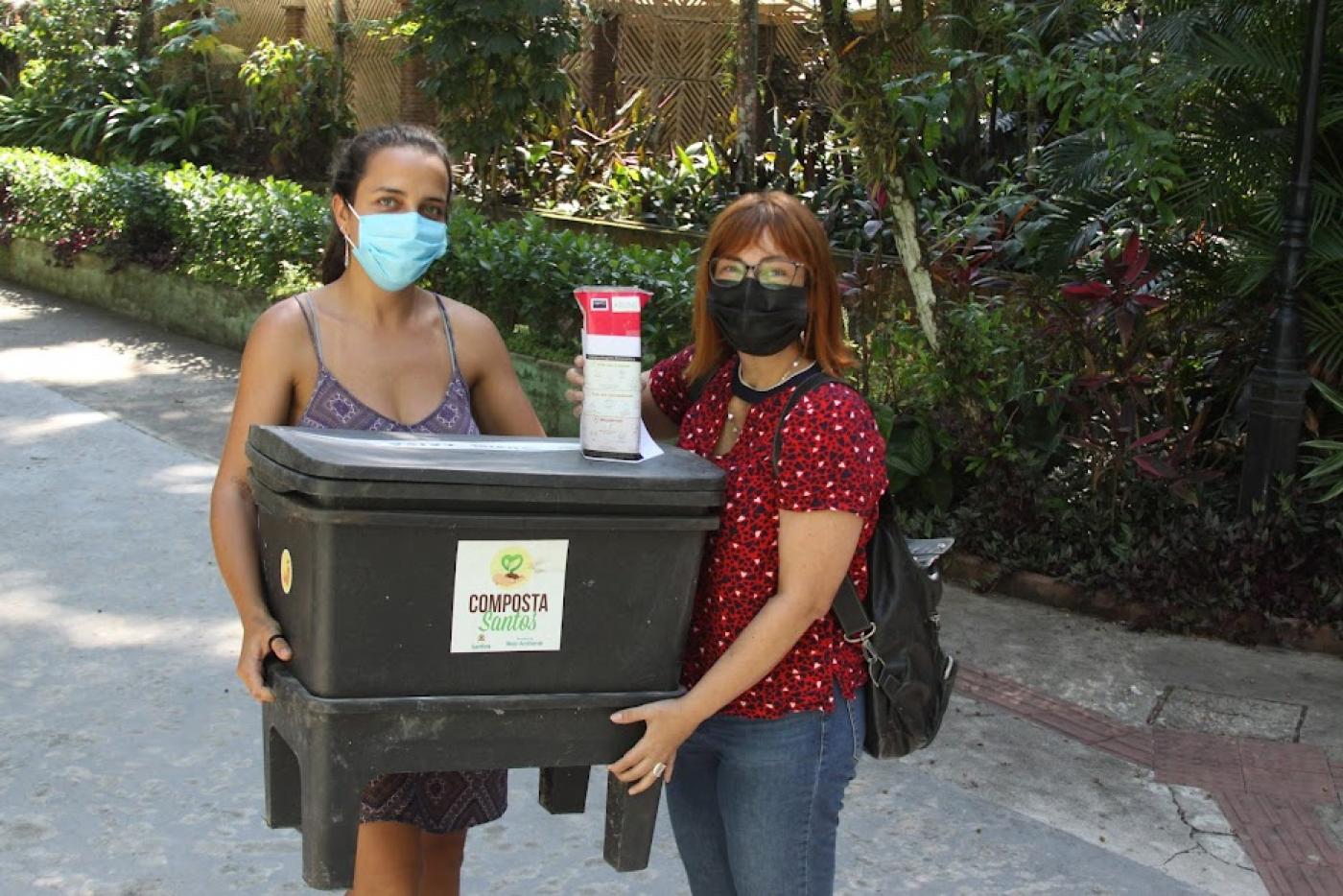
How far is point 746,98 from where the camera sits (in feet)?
33.7

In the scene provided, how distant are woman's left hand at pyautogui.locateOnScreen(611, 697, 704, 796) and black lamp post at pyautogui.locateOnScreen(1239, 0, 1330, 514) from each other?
161 inches

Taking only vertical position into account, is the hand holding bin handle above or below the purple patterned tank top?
above

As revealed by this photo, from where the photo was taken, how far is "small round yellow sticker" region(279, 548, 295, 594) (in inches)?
88.0

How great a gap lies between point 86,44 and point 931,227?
11.9 meters

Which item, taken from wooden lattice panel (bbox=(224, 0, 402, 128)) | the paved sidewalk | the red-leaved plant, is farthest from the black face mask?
wooden lattice panel (bbox=(224, 0, 402, 128))

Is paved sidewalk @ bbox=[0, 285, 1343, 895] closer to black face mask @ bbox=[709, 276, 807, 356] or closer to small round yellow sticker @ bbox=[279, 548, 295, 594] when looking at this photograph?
small round yellow sticker @ bbox=[279, 548, 295, 594]

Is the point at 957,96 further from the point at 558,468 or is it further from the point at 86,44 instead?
the point at 86,44

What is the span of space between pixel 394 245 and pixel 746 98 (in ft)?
26.0

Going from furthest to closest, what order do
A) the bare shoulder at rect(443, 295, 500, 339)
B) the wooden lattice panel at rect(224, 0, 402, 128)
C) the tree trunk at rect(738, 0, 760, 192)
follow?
the wooden lattice panel at rect(224, 0, 402, 128), the tree trunk at rect(738, 0, 760, 192), the bare shoulder at rect(443, 295, 500, 339)

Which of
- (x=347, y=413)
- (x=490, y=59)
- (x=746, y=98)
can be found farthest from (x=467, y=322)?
(x=746, y=98)

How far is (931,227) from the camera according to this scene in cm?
686

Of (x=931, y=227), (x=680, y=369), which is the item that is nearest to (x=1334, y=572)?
(x=931, y=227)

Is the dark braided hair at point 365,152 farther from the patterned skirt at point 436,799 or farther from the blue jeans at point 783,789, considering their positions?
the blue jeans at point 783,789

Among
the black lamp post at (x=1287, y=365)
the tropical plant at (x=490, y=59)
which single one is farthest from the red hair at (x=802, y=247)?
the tropical plant at (x=490, y=59)
